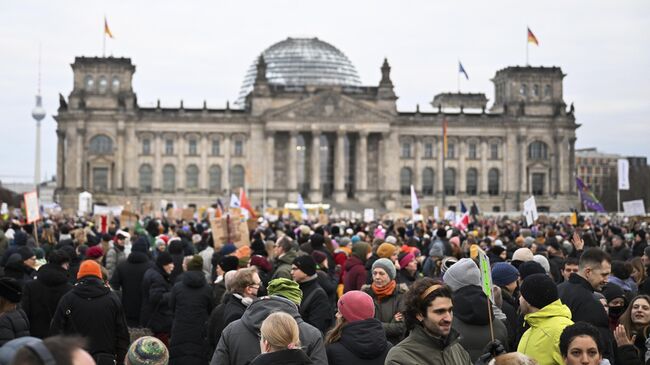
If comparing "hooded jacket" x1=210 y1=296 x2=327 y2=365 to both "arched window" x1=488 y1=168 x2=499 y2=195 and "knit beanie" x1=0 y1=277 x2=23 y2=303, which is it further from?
"arched window" x1=488 y1=168 x2=499 y2=195

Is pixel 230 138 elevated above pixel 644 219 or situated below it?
above

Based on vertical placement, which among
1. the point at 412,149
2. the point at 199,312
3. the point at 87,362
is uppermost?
the point at 412,149

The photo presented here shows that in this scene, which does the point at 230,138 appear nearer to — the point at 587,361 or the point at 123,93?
the point at 123,93

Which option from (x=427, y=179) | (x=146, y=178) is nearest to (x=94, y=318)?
(x=146, y=178)

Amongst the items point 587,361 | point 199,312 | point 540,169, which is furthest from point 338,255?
point 540,169

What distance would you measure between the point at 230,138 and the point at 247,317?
81163 mm

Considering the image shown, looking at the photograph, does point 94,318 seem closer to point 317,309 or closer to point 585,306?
point 317,309

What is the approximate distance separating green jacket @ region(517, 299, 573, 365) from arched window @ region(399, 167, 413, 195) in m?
83.2

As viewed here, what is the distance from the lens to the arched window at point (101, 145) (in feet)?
282

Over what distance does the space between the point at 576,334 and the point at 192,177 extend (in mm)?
84118

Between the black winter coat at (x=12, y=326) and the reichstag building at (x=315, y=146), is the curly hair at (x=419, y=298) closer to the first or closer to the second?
the black winter coat at (x=12, y=326)

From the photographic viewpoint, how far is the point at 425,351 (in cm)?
630

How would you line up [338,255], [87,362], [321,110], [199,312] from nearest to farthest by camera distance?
1. [87,362]
2. [199,312]
3. [338,255]
4. [321,110]

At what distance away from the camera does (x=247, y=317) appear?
25.3ft
